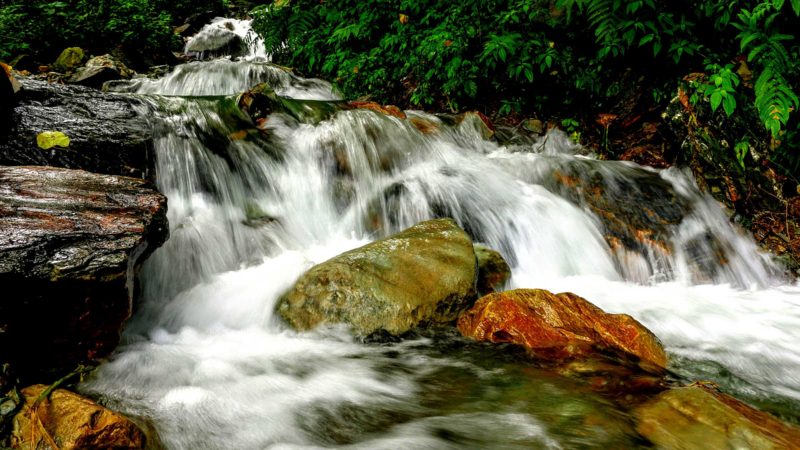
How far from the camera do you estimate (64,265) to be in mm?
2082

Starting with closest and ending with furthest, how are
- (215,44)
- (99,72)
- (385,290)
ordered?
(385,290) → (99,72) → (215,44)

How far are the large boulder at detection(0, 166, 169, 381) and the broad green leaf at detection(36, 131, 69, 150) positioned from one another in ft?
1.96

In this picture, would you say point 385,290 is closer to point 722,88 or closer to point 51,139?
point 51,139

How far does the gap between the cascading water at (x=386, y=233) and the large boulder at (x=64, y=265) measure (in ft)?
0.87

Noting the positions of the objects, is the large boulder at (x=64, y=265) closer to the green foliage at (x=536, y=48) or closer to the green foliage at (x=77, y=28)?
the green foliage at (x=536, y=48)

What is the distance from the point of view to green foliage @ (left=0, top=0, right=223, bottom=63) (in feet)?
27.3

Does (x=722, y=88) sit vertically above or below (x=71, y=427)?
above

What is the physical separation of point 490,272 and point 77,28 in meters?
10.5

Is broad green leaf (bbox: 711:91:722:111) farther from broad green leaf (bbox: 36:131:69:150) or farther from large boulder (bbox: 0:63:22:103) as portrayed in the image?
large boulder (bbox: 0:63:22:103)

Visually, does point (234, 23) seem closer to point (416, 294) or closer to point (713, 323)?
point (416, 294)

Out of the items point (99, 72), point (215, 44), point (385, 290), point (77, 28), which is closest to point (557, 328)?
point (385, 290)

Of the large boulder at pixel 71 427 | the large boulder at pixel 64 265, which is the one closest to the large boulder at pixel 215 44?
the large boulder at pixel 64 265

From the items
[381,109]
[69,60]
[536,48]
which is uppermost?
[69,60]

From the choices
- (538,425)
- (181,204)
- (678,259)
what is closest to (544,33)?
(678,259)
